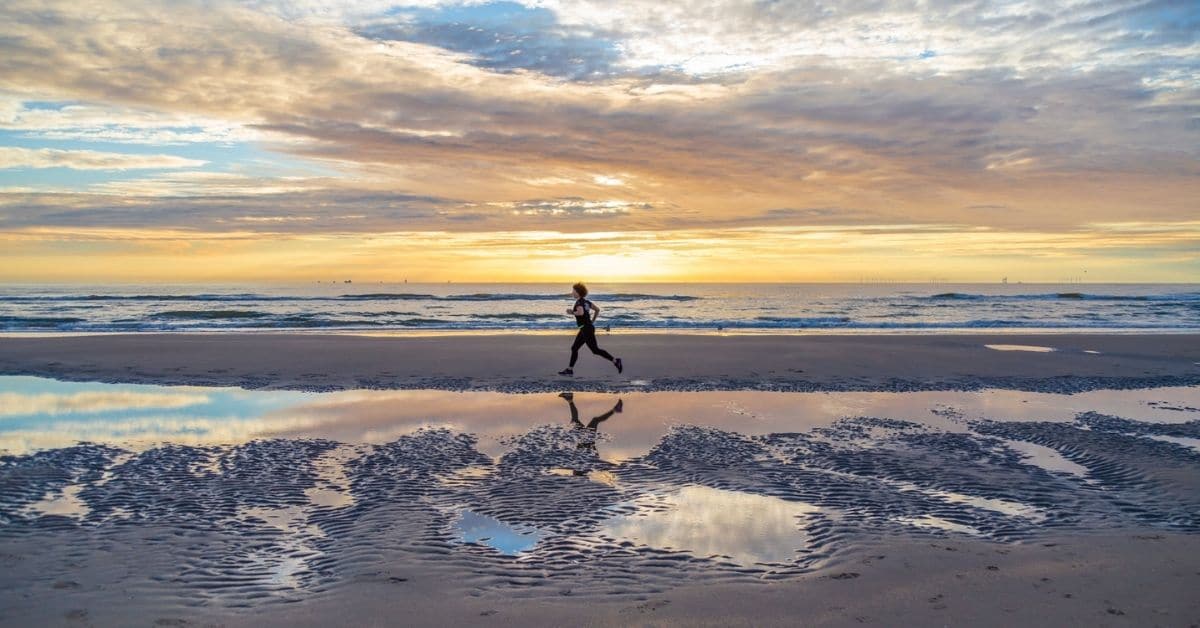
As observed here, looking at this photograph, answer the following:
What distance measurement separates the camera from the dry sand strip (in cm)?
1647

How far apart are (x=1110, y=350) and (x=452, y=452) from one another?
22.0m

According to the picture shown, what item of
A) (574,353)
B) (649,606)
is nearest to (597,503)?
(649,606)

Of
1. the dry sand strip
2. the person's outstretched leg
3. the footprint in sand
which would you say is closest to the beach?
the footprint in sand

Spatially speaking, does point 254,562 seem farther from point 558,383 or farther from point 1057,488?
point 558,383

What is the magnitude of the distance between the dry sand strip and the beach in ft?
1.64

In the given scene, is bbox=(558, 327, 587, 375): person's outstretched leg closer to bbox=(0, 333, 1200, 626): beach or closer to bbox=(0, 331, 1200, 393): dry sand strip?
bbox=(0, 331, 1200, 393): dry sand strip

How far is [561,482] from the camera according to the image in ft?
27.6

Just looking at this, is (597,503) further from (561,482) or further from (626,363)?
(626,363)

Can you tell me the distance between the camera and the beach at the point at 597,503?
5.23 meters

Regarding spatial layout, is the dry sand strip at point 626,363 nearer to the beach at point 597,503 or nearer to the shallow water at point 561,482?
the beach at point 597,503

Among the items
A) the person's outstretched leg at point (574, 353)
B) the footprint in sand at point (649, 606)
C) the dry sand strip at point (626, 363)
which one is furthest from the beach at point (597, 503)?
the person's outstretched leg at point (574, 353)

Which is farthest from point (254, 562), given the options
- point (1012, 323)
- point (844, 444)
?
point (1012, 323)

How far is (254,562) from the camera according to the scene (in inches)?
233

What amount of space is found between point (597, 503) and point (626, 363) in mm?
12099
